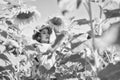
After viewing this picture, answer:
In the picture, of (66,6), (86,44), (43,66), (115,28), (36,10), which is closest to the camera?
(115,28)

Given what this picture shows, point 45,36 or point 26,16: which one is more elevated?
point 26,16

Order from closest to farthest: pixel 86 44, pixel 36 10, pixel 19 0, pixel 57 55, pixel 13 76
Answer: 1. pixel 86 44
2. pixel 57 55
3. pixel 13 76
4. pixel 19 0
5. pixel 36 10

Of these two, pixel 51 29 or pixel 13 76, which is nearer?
pixel 13 76

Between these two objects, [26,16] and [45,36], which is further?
[45,36]

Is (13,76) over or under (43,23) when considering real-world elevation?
under

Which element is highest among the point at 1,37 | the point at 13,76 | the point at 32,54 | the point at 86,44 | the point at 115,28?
the point at 115,28

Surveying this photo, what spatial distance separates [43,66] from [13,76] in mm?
624

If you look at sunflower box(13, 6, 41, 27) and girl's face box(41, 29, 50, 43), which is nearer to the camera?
sunflower box(13, 6, 41, 27)

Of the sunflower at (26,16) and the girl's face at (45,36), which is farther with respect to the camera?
the girl's face at (45,36)

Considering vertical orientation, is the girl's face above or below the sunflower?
below

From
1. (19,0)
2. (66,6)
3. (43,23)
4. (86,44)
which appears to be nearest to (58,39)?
(86,44)

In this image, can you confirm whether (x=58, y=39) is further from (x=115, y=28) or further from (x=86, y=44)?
(x=115, y=28)

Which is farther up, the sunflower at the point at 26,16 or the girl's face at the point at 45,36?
the sunflower at the point at 26,16

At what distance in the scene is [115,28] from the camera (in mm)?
631
